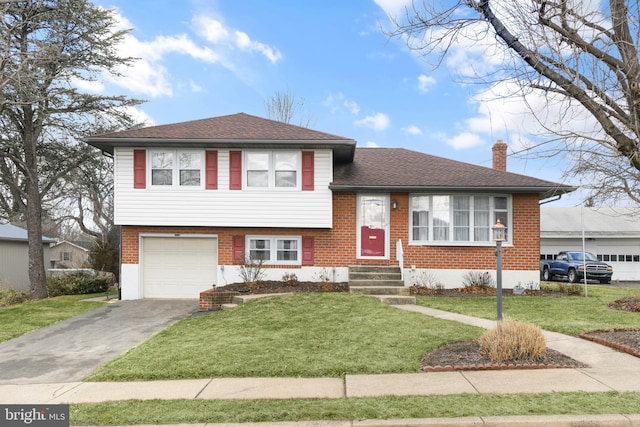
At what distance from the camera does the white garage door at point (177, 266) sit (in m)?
14.6

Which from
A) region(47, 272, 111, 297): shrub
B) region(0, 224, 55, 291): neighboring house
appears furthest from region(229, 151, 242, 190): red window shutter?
region(0, 224, 55, 291): neighboring house

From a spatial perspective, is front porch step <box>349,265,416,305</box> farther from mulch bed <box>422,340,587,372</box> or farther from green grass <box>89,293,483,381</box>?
mulch bed <box>422,340,587,372</box>

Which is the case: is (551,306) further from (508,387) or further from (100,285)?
(100,285)

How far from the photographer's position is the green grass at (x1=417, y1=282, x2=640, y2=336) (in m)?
9.02

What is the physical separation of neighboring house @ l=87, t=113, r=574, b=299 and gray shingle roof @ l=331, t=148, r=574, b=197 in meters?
0.07

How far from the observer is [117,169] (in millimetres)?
14023

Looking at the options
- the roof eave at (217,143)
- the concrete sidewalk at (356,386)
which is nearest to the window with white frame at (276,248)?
the roof eave at (217,143)

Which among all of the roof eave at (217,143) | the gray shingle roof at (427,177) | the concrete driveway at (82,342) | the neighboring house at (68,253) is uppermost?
the roof eave at (217,143)

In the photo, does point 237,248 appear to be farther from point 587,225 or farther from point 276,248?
point 587,225

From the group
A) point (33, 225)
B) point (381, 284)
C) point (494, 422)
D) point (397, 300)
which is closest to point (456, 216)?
point (381, 284)

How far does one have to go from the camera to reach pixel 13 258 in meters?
22.8

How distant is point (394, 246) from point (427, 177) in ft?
8.73

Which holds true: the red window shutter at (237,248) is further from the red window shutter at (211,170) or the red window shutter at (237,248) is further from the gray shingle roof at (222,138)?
the gray shingle roof at (222,138)

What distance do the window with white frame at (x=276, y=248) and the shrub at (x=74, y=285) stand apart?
7960mm
